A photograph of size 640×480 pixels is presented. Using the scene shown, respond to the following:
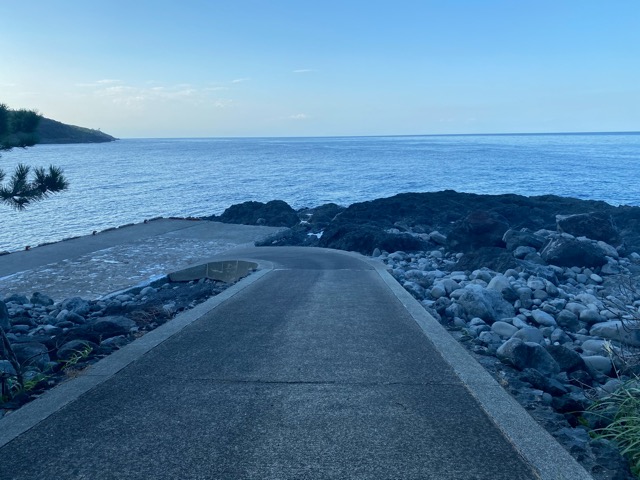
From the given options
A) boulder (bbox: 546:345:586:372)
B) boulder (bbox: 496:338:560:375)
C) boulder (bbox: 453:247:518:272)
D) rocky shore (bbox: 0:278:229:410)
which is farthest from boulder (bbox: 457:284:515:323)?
rocky shore (bbox: 0:278:229:410)

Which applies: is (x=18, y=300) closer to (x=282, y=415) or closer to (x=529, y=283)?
(x=282, y=415)

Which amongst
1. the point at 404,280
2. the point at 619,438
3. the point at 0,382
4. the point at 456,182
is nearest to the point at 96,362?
the point at 0,382

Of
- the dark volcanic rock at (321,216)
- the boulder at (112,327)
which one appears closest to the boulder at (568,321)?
the boulder at (112,327)

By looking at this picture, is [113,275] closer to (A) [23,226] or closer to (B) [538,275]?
(B) [538,275]

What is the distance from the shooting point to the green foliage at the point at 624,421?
13.1 feet

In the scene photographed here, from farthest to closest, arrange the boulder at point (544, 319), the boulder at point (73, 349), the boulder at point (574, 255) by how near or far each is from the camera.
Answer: the boulder at point (574, 255)
the boulder at point (544, 319)
the boulder at point (73, 349)

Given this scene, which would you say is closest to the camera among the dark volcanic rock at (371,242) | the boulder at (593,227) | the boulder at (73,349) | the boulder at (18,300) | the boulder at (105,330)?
the boulder at (73,349)

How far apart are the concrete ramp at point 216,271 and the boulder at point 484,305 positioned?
5624 mm

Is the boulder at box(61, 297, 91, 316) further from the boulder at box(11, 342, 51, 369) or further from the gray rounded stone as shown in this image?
the gray rounded stone

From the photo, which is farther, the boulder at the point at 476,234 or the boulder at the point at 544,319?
the boulder at the point at 476,234

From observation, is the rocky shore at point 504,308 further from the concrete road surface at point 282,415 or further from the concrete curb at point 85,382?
the concrete road surface at point 282,415

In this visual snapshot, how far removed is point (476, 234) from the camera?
18.3 m

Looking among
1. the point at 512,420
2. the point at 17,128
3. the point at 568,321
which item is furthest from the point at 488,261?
the point at 17,128

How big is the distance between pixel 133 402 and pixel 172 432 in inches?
29.2
